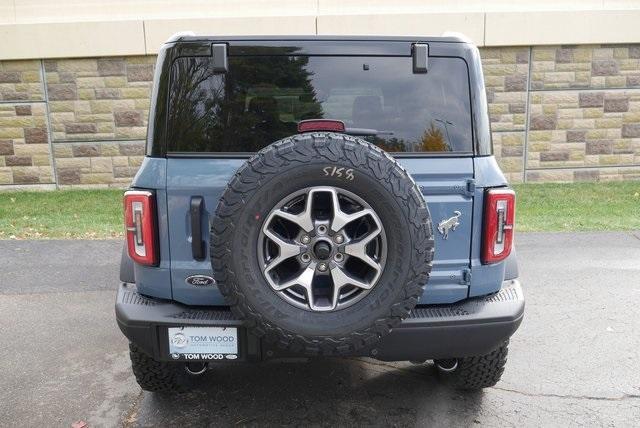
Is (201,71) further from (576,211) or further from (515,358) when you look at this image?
(576,211)

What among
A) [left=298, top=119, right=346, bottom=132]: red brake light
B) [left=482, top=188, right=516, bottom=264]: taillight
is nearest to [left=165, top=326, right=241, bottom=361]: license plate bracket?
[left=298, top=119, right=346, bottom=132]: red brake light

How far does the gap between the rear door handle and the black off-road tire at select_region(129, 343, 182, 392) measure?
2.54ft

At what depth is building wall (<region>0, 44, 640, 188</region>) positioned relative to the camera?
903cm

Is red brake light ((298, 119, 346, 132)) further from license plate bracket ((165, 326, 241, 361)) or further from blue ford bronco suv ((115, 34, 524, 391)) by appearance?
license plate bracket ((165, 326, 241, 361))

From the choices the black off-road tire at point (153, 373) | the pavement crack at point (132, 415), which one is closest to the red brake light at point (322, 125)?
the black off-road tire at point (153, 373)

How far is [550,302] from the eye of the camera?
4.73 meters

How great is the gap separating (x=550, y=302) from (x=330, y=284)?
3.00 m

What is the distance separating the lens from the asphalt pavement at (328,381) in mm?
3020

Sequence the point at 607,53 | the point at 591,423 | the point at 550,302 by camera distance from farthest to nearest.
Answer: the point at 607,53 < the point at 550,302 < the point at 591,423

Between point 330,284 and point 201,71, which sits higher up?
point 201,71

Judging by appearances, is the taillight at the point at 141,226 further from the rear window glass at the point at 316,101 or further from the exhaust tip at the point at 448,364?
the exhaust tip at the point at 448,364

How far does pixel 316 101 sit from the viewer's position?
105 inches

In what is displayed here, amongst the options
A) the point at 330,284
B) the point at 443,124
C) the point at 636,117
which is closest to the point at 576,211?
the point at 636,117

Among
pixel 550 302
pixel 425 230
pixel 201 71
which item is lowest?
pixel 550 302
